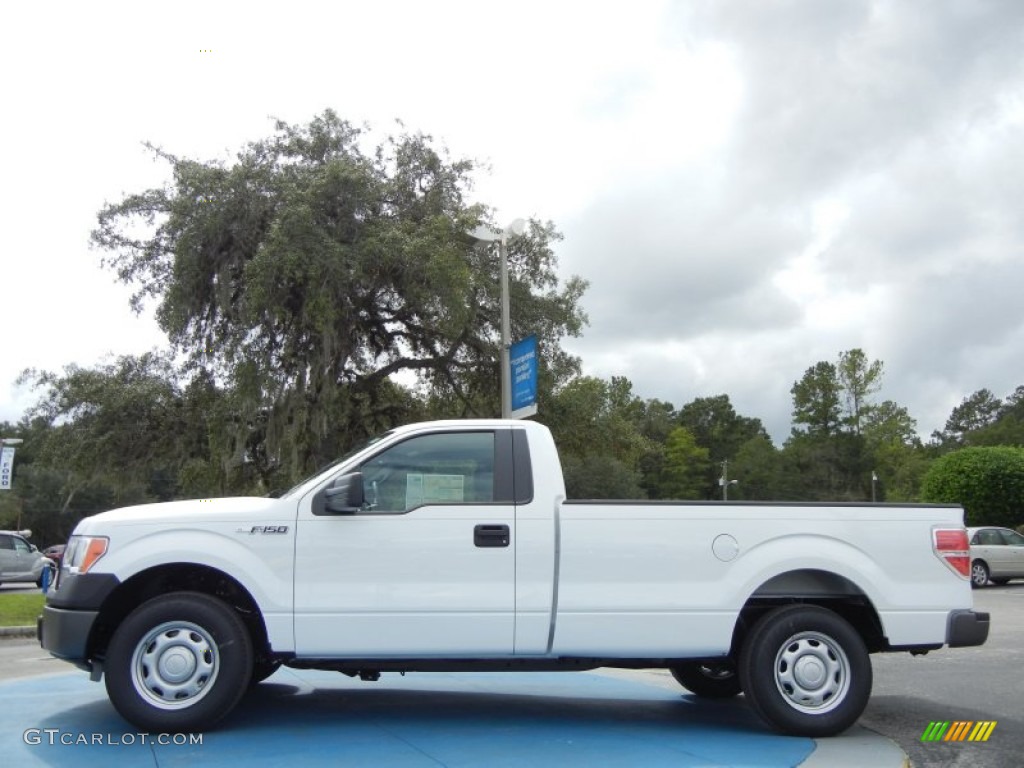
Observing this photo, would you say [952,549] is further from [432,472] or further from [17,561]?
[17,561]

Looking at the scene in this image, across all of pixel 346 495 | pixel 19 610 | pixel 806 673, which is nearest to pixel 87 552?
pixel 346 495

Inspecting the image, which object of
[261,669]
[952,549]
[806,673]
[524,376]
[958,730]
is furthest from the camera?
[524,376]

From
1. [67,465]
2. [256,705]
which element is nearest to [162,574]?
[256,705]

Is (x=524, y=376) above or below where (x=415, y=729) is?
above

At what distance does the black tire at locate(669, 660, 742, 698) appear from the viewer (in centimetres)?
755

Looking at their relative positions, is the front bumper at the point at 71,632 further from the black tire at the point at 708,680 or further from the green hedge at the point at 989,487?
the green hedge at the point at 989,487

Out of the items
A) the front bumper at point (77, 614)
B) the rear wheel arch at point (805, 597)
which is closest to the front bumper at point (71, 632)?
the front bumper at point (77, 614)

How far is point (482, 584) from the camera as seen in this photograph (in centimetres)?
603

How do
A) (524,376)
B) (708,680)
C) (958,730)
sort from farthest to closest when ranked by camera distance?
(524,376)
(708,680)
(958,730)

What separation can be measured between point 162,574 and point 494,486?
7.25ft

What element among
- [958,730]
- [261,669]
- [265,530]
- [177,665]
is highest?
[265,530]

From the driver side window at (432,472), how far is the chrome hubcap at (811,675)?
7.20 feet

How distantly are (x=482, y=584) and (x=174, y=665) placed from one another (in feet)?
6.34

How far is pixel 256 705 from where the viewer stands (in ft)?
23.1
